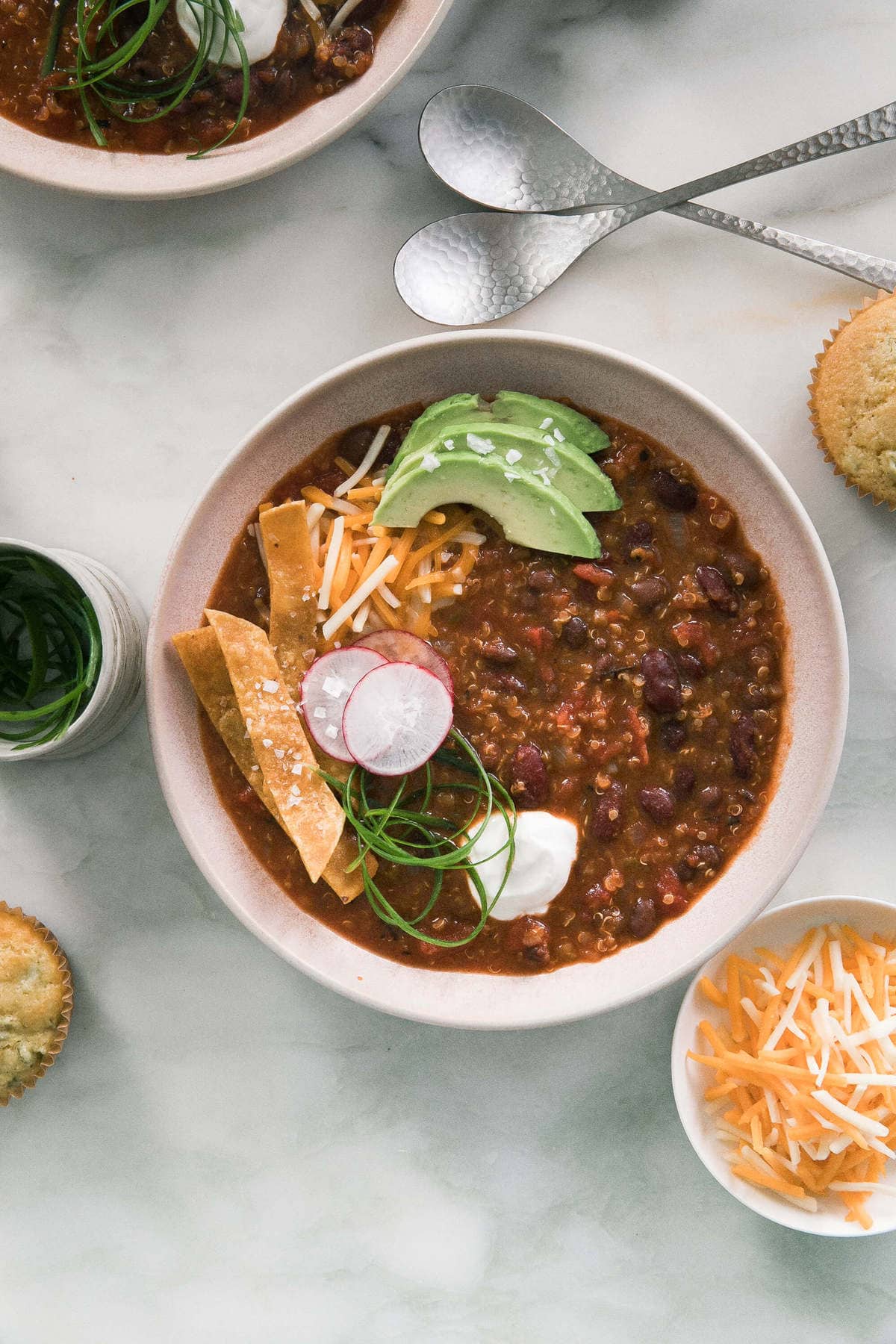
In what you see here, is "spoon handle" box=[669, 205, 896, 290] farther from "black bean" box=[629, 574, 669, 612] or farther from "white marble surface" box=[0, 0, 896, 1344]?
"black bean" box=[629, 574, 669, 612]

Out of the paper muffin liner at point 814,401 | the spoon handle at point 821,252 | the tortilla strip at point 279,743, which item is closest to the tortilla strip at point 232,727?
the tortilla strip at point 279,743

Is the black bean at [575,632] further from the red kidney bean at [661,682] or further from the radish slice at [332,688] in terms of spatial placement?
the radish slice at [332,688]

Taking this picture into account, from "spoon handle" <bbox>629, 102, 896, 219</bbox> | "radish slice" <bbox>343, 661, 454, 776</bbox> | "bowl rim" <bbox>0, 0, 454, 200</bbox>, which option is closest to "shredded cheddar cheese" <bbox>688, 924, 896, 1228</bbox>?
"radish slice" <bbox>343, 661, 454, 776</bbox>

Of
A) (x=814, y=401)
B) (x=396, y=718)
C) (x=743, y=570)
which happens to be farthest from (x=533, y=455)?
(x=814, y=401)

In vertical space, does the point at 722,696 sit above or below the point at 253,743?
above

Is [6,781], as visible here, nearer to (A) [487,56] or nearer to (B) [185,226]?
(B) [185,226]

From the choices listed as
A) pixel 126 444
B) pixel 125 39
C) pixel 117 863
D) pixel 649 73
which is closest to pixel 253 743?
pixel 117 863

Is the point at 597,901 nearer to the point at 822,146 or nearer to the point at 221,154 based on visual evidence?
the point at 822,146
